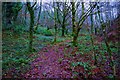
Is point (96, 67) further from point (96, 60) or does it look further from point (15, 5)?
point (15, 5)

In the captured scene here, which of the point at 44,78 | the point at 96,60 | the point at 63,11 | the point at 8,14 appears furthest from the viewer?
the point at 63,11

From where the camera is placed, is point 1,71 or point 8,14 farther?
point 8,14

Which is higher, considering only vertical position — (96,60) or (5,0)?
(5,0)

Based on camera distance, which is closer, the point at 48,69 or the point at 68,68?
the point at 68,68

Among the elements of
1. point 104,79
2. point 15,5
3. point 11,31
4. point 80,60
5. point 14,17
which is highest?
point 15,5

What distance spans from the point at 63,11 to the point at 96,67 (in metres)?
16.2

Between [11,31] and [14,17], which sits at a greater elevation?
[14,17]

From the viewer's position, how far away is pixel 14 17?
23047 mm

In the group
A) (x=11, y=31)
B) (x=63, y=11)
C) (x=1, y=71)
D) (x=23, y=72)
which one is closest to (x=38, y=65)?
(x=23, y=72)

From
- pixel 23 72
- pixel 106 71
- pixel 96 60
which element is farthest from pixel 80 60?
pixel 23 72

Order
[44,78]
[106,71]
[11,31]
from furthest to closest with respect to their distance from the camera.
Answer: [11,31] → [106,71] → [44,78]

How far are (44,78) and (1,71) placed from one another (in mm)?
2514

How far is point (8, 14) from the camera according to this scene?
22.4 meters

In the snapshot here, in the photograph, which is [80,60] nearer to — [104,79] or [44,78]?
[104,79]
